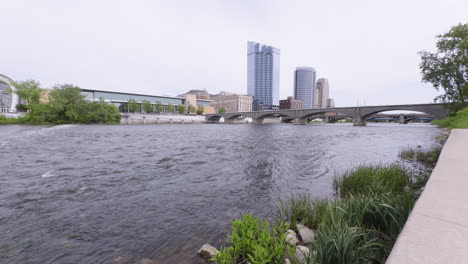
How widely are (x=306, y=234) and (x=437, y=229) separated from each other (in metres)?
2.68

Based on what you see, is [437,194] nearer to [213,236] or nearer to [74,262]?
[213,236]

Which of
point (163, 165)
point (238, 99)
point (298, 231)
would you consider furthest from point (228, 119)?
point (298, 231)

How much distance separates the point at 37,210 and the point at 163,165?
647 centimetres

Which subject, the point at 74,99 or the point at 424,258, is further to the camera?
the point at 74,99

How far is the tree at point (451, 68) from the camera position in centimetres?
2821

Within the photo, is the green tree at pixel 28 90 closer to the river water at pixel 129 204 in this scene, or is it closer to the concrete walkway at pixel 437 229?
the river water at pixel 129 204

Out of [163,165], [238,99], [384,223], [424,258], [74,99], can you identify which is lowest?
[163,165]

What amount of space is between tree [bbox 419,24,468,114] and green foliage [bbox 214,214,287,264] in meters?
40.0

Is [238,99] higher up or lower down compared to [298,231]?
higher up

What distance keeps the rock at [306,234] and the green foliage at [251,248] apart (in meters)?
0.63

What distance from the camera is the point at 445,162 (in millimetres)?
5012

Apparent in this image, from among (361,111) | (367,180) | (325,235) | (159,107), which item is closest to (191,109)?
(159,107)

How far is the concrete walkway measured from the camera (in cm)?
171

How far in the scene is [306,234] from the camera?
438cm
